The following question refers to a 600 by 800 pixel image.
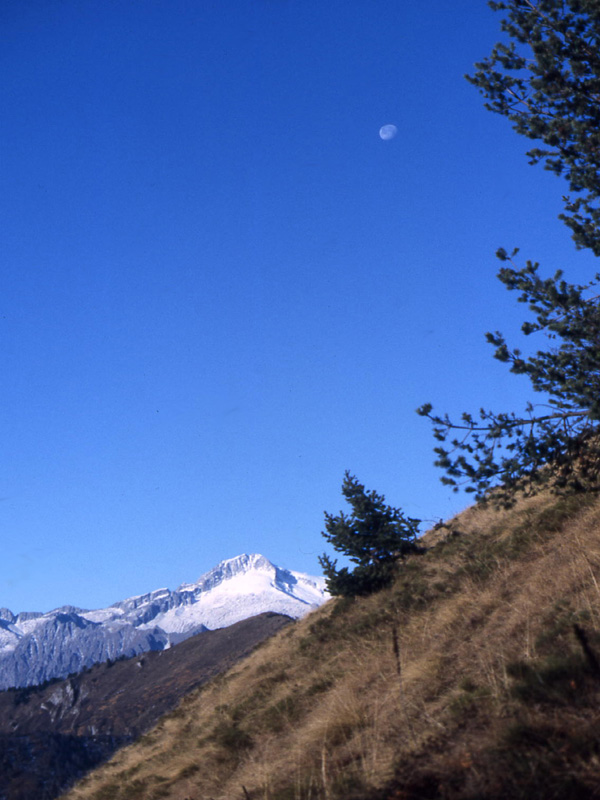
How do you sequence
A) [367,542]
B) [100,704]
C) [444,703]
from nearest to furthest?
[444,703]
[367,542]
[100,704]

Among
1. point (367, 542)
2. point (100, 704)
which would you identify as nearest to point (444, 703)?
point (367, 542)

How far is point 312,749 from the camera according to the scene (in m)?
7.59

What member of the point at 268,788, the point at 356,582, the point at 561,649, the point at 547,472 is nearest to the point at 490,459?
the point at 547,472

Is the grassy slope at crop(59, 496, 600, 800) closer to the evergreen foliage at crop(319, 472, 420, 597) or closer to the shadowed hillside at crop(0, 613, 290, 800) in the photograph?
the evergreen foliage at crop(319, 472, 420, 597)

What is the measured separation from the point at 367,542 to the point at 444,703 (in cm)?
1481

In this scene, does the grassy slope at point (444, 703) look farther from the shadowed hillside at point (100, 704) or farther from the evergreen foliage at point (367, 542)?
the shadowed hillside at point (100, 704)

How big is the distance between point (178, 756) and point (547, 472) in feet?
29.3

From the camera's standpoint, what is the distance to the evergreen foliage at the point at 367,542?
2066 centimetres

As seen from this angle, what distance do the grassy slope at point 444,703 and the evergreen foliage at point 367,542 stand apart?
443 centimetres

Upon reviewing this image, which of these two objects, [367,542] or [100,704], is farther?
[100,704]

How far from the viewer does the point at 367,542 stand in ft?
71.4

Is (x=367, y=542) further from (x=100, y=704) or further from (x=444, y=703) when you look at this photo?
(x=100, y=704)

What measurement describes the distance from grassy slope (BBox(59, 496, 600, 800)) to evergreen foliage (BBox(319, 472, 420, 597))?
14.5 feet

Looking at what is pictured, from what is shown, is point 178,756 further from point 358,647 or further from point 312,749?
point 312,749
